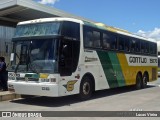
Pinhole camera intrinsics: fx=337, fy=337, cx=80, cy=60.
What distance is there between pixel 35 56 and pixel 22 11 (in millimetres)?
5004

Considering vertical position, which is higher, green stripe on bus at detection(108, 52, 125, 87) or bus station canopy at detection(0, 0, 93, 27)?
bus station canopy at detection(0, 0, 93, 27)

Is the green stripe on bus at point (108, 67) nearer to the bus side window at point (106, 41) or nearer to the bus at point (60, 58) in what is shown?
the bus at point (60, 58)

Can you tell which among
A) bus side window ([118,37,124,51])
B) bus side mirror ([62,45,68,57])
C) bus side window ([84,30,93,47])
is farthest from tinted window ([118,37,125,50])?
bus side mirror ([62,45,68,57])

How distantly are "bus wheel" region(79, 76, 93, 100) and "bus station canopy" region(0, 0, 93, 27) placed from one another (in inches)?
181

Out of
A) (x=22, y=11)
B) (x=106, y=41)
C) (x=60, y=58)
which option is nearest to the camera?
(x=60, y=58)

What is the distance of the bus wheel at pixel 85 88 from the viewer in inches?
527

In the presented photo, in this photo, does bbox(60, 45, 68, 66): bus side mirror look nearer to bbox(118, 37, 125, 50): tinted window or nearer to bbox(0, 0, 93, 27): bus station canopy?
bbox(0, 0, 93, 27): bus station canopy

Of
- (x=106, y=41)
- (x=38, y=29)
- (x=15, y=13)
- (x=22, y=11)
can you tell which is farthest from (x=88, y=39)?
(x=15, y=13)

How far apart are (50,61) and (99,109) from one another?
242 cm

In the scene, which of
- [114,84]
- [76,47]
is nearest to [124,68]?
[114,84]

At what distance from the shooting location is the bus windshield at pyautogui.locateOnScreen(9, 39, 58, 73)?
A: 11.9m

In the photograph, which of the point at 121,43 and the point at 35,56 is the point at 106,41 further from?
the point at 35,56

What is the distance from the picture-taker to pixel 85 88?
44.8 feet

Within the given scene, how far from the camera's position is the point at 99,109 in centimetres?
1121
